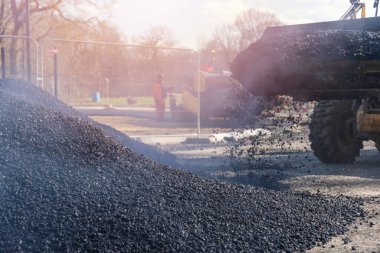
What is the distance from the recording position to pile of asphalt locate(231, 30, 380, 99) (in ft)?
→ 20.4

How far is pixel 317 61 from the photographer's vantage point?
6188 millimetres

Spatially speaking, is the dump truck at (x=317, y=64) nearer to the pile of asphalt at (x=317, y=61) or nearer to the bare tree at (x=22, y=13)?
the pile of asphalt at (x=317, y=61)

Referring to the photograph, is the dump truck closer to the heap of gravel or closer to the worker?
the heap of gravel

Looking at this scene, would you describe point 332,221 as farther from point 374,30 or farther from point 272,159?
point 272,159

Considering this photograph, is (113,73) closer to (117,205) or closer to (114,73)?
(114,73)

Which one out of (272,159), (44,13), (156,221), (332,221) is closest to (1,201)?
(156,221)

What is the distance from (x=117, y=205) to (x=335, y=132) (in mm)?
5768

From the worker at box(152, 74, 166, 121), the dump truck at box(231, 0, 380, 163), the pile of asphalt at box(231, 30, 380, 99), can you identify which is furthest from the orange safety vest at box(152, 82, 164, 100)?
the pile of asphalt at box(231, 30, 380, 99)

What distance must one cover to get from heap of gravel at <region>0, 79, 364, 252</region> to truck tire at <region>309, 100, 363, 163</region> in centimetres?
333

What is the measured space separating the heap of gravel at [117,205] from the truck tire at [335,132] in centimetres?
333

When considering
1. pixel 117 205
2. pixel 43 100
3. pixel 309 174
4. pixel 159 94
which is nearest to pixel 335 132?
pixel 309 174

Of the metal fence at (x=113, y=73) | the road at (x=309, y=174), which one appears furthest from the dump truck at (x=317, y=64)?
the metal fence at (x=113, y=73)

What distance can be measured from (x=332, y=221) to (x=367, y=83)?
1946mm

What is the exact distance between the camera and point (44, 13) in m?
24.3
